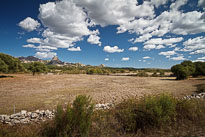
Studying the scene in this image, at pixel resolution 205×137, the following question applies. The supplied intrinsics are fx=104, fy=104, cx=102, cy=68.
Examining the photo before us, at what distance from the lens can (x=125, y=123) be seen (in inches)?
184

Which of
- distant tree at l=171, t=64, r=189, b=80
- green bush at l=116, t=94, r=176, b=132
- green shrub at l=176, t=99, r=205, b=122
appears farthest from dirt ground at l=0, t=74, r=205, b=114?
distant tree at l=171, t=64, r=189, b=80

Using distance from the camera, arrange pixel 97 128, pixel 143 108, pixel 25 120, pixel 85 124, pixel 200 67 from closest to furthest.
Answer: pixel 85 124 → pixel 97 128 → pixel 143 108 → pixel 25 120 → pixel 200 67

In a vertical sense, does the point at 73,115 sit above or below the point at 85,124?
above

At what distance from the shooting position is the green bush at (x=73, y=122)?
3855 millimetres

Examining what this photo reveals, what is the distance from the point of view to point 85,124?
398 cm

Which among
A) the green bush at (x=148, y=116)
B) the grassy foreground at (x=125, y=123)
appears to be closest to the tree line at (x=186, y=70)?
the grassy foreground at (x=125, y=123)

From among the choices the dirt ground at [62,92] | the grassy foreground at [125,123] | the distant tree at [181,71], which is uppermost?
the distant tree at [181,71]

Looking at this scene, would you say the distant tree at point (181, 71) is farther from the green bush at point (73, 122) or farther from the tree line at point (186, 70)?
the green bush at point (73, 122)

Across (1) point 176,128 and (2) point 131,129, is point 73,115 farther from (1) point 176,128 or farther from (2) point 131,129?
(1) point 176,128

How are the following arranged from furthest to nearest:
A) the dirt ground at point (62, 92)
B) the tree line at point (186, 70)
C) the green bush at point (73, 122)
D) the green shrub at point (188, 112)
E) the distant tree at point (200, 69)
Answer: the distant tree at point (200, 69) → the tree line at point (186, 70) → the dirt ground at point (62, 92) → the green shrub at point (188, 112) → the green bush at point (73, 122)

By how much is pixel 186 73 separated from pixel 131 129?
46.9 meters

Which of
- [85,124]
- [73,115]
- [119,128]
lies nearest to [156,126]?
[119,128]

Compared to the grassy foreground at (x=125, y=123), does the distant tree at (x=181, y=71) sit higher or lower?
higher

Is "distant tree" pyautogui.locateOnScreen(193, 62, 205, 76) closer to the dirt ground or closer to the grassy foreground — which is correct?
the dirt ground
